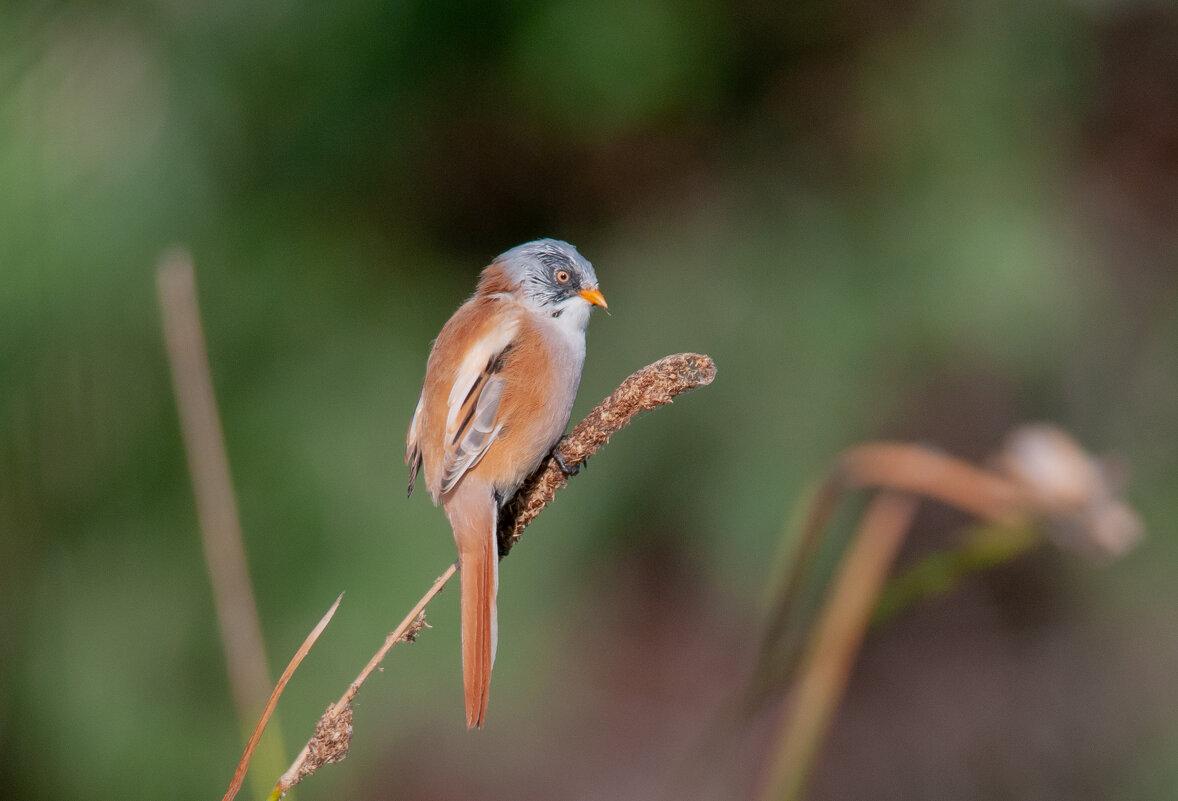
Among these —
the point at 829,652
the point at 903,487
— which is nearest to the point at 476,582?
the point at 829,652

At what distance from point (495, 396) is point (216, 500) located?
847mm

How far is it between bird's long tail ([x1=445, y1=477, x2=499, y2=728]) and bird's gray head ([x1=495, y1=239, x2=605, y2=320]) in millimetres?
521

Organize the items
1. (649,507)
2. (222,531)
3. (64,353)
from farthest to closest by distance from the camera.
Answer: (649,507), (64,353), (222,531)

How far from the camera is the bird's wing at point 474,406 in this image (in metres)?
2.24

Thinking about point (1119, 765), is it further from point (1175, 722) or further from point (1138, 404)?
point (1138, 404)

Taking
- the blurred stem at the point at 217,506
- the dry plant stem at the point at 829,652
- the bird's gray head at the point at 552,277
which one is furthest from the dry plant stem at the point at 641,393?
the bird's gray head at the point at 552,277

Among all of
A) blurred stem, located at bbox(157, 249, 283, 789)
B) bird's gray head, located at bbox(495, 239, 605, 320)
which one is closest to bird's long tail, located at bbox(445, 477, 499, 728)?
blurred stem, located at bbox(157, 249, 283, 789)

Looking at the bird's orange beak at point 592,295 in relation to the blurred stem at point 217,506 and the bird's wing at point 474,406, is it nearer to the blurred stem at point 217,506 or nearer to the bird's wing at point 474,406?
the bird's wing at point 474,406

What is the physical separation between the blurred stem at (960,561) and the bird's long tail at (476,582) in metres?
0.54

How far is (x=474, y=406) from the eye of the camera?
2.33m

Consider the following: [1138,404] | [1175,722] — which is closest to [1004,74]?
[1138,404]

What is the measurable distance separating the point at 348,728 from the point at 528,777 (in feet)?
16.6

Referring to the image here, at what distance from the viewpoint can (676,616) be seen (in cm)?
657

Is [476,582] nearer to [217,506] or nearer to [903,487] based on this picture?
[217,506]
